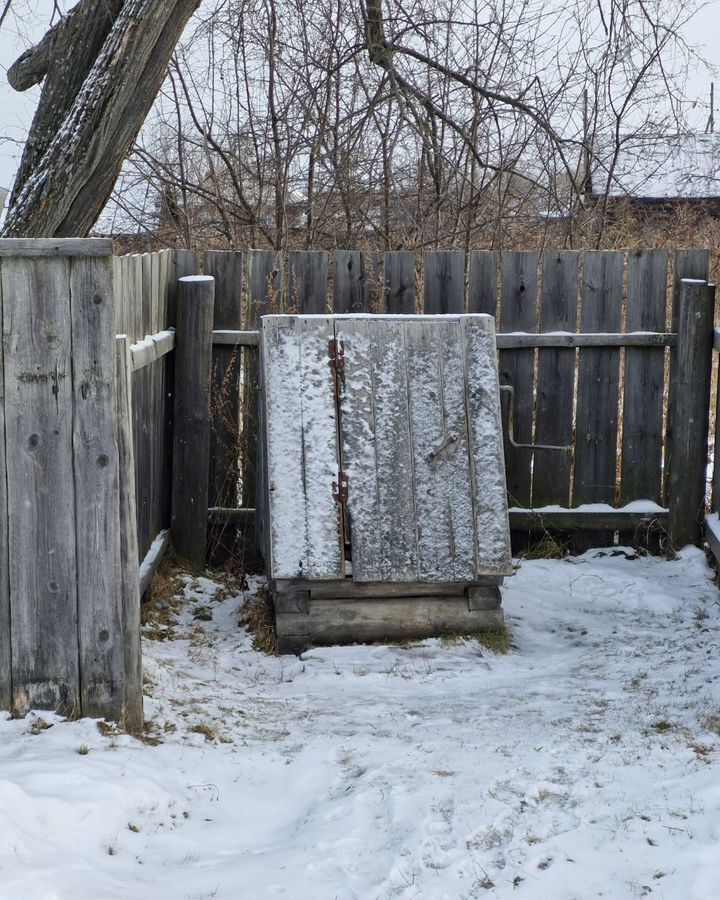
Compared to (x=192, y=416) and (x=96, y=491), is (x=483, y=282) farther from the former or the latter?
(x=96, y=491)

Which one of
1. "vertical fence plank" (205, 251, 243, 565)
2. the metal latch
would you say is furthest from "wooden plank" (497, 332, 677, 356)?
"vertical fence plank" (205, 251, 243, 565)

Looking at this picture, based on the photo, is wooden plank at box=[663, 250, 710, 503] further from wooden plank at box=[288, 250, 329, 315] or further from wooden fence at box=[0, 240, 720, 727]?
wooden plank at box=[288, 250, 329, 315]

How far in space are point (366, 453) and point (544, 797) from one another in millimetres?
2371

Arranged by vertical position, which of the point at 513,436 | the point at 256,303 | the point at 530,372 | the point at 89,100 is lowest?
the point at 513,436

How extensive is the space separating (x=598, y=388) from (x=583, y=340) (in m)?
0.35

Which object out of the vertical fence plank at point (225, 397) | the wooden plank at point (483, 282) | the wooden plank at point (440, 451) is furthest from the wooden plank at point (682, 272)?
the vertical fence plank at point (225, 397)

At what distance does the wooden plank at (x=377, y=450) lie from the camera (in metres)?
5.05

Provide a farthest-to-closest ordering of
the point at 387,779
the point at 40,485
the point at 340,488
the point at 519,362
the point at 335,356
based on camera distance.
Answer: the point at 519,362 → the point at 335,356 → the point at 340,488 → the point at 40,485 → the point at 387,779

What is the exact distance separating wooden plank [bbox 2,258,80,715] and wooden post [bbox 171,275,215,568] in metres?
2.65

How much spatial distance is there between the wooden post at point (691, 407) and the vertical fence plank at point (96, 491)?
4.09 metres

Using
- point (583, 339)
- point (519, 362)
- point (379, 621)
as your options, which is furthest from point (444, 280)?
point (379, 621)

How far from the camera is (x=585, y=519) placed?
652cm

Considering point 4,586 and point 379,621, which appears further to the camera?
point 379,621

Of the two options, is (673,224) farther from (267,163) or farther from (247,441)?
(247,441)
